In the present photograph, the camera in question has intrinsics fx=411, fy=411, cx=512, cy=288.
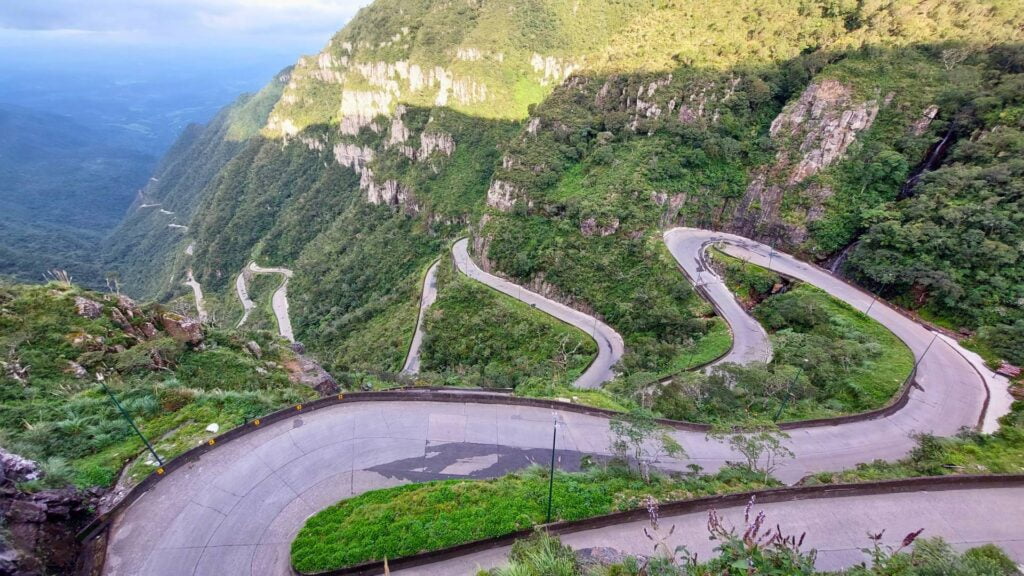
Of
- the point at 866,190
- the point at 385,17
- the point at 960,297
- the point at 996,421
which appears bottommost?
the point at 996,421

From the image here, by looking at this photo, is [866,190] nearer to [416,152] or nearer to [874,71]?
[874,71]

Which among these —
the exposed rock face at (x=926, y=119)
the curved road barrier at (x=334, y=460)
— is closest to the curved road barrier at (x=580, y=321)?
the curved road barrier at (x=334, y=460)

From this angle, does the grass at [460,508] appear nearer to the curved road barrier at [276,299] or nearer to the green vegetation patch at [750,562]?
the green vegetation patch at [750,562]

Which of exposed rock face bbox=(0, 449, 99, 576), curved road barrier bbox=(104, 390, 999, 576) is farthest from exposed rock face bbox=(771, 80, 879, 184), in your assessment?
exposed rock face bbox=(0, 449, 99, 576)

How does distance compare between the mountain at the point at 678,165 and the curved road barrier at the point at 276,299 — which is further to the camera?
the curved road barrier at the point at 276,299

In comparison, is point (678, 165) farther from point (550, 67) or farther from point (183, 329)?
point (550, 67)

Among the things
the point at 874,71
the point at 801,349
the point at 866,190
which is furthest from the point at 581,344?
the point at 874,71

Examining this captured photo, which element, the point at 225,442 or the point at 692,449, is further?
the point at 692,449
